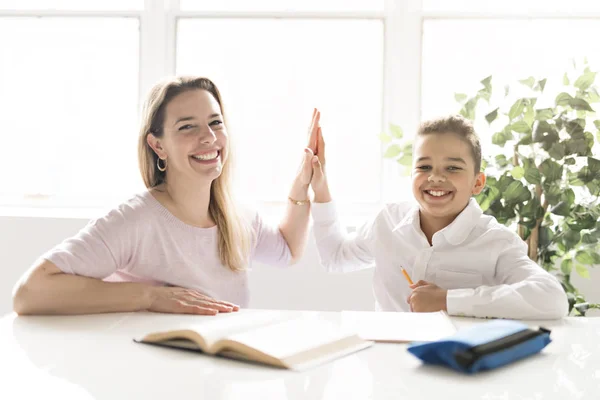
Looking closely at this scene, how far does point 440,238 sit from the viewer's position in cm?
192

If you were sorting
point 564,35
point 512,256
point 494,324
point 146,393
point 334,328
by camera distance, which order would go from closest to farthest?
point 146,393 < point 494,324 < point 334,328 < point 512,256 < point 564,35

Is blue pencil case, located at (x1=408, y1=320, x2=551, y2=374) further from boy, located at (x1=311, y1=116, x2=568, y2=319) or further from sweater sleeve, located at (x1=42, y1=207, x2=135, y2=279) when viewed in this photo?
sweater sleeve, located at (x1=42, y1=207, x2=135, y2=279)

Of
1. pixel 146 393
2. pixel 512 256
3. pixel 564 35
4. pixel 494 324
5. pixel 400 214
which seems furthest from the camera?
pixel 564 35

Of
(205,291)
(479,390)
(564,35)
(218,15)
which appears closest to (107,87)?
(218,15)

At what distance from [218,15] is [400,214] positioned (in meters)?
1.63

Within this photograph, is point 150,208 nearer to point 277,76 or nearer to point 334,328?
point 334,328

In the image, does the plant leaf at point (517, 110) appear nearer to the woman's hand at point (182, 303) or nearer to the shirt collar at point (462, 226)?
the shirt collar at point (462, 226)

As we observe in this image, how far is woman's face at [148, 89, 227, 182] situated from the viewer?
201 cm

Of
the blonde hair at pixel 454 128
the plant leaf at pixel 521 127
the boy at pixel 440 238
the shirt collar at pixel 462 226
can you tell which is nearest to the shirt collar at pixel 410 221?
the boy at pixel 440 238

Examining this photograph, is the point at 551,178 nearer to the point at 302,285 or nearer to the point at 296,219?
the point at 296,219

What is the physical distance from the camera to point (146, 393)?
1.04 m

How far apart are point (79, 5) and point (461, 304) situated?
98.7 inches

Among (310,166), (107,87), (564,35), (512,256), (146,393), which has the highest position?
(564,35)

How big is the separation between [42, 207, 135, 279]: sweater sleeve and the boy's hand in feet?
2.48
